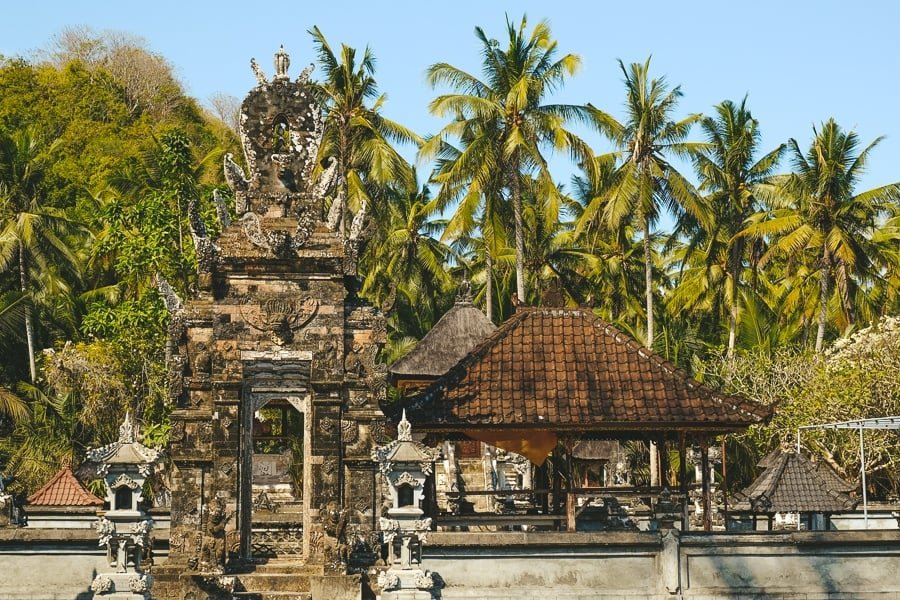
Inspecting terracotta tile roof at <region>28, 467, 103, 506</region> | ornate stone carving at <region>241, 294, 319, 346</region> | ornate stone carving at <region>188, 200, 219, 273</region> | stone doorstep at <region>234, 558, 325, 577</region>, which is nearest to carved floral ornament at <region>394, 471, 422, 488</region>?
stone doorstep at <region>234, 558, 325, 577</region>

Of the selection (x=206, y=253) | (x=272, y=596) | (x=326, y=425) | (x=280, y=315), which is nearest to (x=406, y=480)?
(x=326, y=425)

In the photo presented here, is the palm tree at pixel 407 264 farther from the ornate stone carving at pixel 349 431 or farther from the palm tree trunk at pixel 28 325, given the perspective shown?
the ornate stone carving at pixel 349 431

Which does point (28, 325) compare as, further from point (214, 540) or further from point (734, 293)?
point (214, 540)

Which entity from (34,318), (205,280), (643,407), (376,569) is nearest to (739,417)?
(643,407)

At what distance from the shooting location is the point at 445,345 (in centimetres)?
4172

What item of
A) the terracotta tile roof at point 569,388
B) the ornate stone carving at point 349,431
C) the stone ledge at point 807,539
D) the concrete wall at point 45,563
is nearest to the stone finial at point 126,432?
the concrete wall at point 45,563

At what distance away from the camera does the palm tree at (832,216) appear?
46.7 metres

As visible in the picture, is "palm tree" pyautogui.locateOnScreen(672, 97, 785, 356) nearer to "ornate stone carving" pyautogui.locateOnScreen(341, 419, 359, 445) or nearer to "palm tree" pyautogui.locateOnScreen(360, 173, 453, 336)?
"palm tree" pyautogui.locateOnScreen(360, 173, 453, 336)

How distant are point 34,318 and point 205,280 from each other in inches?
1092

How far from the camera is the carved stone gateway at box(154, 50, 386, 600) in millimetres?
22609

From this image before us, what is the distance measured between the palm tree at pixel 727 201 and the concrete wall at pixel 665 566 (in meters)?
26.2

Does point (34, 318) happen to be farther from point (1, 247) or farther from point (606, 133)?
point (606, 133)

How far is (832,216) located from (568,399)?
83.2 feet

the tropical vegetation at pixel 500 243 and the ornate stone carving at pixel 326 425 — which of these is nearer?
the ornate stone carving at pixel 326 425
